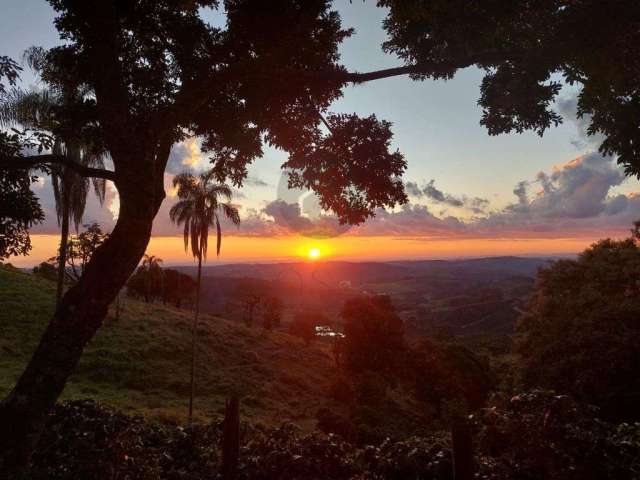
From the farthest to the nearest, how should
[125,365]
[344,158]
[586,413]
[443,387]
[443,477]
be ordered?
[443,387]
[125,365]
[344,158]
[443,477]
[586,413]

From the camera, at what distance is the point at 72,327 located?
6.99 meters

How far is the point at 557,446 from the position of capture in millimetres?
7598

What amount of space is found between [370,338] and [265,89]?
150 ft

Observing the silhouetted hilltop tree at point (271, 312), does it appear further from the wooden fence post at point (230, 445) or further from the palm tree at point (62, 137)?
the wooden fence post at point (230, 445)

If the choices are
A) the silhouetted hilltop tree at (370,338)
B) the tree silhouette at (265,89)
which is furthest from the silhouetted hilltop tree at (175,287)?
the tree silhouette at (265,89)

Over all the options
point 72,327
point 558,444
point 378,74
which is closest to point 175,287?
point 72,327

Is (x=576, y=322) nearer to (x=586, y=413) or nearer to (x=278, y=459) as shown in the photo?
(x=586, y=413)

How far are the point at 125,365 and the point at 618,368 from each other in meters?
36.3

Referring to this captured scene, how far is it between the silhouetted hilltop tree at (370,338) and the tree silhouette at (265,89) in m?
43.0

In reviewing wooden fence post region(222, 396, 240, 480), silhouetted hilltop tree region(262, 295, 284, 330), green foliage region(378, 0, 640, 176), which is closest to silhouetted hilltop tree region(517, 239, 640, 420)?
green foliage region(378, 0, 640, 176)

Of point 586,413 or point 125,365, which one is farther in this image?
point 125,365

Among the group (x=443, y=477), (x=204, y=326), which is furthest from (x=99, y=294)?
(x=204, y=326)

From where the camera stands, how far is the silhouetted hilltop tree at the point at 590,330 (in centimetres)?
1998

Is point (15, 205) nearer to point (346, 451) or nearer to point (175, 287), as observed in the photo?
point (346, 451)
